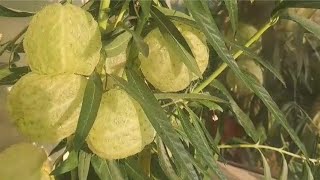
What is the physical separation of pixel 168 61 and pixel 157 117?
0.21 ft

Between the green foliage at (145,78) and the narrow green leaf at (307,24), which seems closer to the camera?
the green foliage at (145,78)

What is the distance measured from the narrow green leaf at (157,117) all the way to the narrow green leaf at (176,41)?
44 mm

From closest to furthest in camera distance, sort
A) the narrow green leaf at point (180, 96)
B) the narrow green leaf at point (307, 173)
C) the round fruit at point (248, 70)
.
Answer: the narrow green leaf at point (180, 96) → the narrow green leaf at point (307, 173) → the round fruit at point (248, 70)

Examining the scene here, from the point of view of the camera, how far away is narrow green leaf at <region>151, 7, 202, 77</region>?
0.50 meters

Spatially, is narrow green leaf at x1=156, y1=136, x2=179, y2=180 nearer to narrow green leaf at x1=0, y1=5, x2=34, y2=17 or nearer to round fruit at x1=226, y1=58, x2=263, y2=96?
narrow green leaf at x1=0, y1=5, x2=34, y2=17

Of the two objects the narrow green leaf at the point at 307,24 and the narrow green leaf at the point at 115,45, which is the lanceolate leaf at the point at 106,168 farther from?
the narrow green leaf at the point at 307,24

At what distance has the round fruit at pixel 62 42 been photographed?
457 mm

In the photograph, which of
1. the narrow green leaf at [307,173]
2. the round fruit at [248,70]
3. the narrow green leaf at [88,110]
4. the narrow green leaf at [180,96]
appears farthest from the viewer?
the round fruit at [248,70]

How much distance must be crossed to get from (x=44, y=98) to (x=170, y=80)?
0.12 meters

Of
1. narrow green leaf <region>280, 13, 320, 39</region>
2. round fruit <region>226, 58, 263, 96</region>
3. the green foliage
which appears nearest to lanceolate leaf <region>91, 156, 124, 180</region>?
the green foliage

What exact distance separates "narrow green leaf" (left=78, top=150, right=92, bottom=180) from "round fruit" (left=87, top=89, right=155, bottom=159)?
0.09 ft

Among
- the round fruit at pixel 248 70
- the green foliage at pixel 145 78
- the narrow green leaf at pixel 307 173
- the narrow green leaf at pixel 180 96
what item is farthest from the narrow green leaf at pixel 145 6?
the round fruit at pixel 248 70

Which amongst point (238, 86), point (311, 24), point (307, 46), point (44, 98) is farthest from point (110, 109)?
point (307, 46)

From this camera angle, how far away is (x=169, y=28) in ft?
1.64
